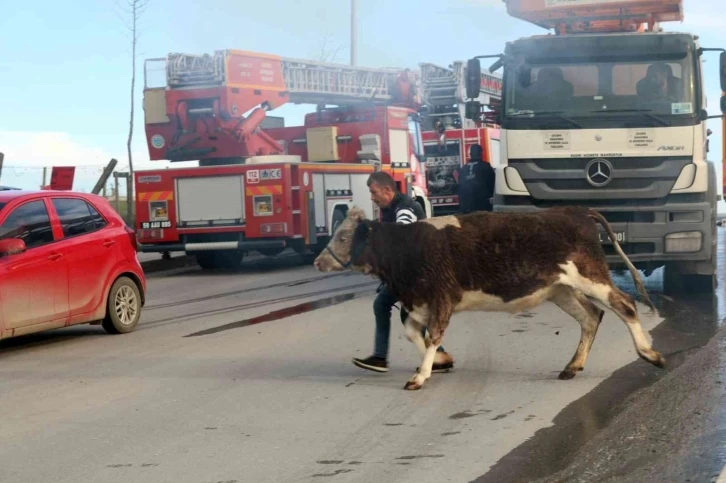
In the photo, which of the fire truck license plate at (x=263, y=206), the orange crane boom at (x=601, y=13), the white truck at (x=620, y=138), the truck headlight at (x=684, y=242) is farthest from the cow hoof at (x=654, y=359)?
the fire truck license plate at (x=263, y=206)

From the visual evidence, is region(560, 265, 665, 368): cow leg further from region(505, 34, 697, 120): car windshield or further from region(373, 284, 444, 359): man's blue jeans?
region(505, 34, 697, 120): car windshield

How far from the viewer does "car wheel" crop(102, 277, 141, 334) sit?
11961 millimetres

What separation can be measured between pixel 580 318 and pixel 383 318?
1.58 m

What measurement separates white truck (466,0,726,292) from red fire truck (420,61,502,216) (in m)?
13.2

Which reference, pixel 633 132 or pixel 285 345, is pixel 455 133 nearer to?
pixel 633 132

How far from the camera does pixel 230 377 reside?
30.1 ft

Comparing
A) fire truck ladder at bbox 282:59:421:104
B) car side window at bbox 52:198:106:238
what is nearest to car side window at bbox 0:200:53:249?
car side window at bbox 52:198:106:238

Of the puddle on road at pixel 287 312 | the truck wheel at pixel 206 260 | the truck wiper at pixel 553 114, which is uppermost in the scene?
the truck wiper at pixel 553 114

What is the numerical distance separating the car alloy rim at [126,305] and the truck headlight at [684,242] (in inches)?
245

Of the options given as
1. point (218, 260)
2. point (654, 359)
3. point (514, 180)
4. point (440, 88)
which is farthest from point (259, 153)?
point (654, 359)

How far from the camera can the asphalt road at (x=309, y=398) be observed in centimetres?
636

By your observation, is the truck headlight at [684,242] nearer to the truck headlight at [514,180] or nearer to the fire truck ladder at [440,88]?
the truck headlight at [514,180]

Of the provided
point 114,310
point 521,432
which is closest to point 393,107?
point 114,310

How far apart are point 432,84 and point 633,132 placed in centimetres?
1419
